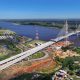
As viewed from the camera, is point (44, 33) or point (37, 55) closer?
point (37, 55)

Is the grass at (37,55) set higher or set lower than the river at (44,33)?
higher

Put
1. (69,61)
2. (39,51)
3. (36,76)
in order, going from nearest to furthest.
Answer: (36,76) → (69,61) → (39,51)

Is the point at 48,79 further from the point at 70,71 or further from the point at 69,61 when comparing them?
the point at 69,61

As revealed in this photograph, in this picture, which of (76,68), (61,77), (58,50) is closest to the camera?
(61,77)

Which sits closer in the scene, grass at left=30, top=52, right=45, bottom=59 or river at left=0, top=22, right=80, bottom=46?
grass at left=30, top=52, right=45, bottom=59

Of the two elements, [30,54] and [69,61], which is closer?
[69,61]

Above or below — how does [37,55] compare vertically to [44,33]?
above

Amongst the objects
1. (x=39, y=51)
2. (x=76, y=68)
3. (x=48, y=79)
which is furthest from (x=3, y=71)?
(x=39, y=51)

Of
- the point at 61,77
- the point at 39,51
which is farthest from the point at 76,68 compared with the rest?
the point at 39,51

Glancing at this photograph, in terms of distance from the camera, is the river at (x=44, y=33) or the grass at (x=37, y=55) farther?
the river at (x=44, y=33)

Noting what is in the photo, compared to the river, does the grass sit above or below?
above
